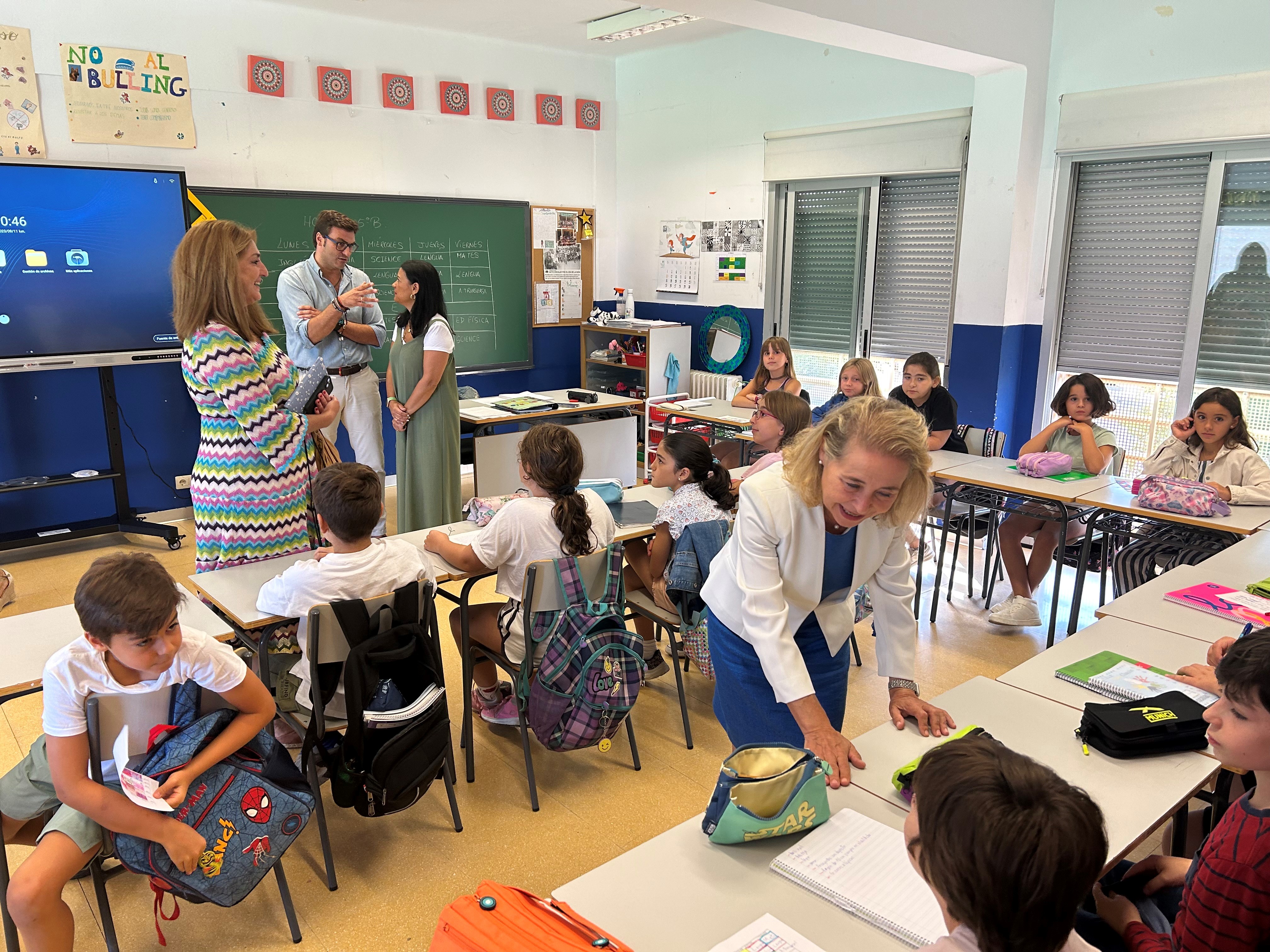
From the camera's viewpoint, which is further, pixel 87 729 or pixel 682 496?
pixel 682 496

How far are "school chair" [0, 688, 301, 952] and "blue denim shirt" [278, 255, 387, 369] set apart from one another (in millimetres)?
2824

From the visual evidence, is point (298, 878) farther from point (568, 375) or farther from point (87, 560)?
point (568, 375)

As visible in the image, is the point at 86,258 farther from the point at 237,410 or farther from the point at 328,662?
the point at 328,662

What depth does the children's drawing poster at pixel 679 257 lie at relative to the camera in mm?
6961

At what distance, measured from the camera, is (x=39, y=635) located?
2.16 metres

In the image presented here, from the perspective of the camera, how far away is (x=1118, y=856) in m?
1.40

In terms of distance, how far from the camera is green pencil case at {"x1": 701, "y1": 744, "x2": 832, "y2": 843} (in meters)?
1.36

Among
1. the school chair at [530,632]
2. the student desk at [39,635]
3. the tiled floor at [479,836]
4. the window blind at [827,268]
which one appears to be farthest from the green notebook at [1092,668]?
the window blind at [827,268]

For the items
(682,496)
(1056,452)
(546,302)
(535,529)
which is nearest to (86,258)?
(546,302)

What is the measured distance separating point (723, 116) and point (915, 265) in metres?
1.98

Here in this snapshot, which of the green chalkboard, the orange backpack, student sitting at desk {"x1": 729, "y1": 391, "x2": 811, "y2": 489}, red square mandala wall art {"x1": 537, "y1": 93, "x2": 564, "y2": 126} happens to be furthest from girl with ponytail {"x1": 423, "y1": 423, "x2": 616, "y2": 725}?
red square mandala wall art {"x1": 537, "y1": 93, "x2": 564, "y2": 126}

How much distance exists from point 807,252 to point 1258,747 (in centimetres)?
548

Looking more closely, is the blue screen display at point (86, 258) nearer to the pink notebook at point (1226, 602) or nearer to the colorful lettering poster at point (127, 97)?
the colorful lettering poster at point (127, 97)

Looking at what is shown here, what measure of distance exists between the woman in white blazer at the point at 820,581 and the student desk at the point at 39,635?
1214 mm
